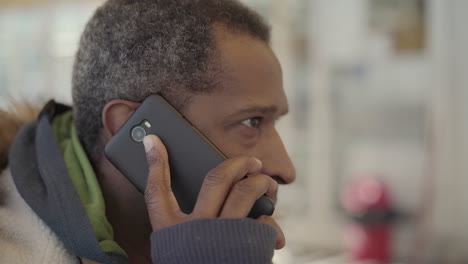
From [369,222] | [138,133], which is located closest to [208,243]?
[138,133]

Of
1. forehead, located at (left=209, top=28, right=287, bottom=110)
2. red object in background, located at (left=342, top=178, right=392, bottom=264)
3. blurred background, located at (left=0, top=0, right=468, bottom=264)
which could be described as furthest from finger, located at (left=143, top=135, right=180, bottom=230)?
red object in background, located at (left=342, top=178, right=392, bottom=264)

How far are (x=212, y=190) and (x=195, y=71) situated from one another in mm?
191

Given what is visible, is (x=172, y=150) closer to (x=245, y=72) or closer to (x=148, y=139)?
(x=148, y=139)

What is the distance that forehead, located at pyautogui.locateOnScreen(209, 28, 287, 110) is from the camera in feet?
2.24

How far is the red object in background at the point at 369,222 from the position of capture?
195 centimetres

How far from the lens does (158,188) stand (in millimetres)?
591

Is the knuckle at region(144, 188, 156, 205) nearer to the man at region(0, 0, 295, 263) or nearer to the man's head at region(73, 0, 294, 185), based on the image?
the man at region(0, 0, 295, 263)

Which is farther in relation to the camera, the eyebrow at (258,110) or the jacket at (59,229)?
the eyebrow at (258,110)

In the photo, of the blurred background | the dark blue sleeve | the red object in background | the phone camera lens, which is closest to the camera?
the dark blue sleeve

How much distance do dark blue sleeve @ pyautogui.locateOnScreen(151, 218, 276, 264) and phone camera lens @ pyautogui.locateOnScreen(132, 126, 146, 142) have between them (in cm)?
13

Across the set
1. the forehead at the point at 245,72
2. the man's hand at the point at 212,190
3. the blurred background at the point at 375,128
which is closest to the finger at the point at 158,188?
the man's hand at the point at 212,190

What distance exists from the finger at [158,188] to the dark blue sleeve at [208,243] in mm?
20

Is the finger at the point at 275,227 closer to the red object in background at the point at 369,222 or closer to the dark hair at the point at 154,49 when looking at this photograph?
the dark hair at the point at 154,49

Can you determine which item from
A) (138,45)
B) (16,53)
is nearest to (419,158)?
(138,45)
